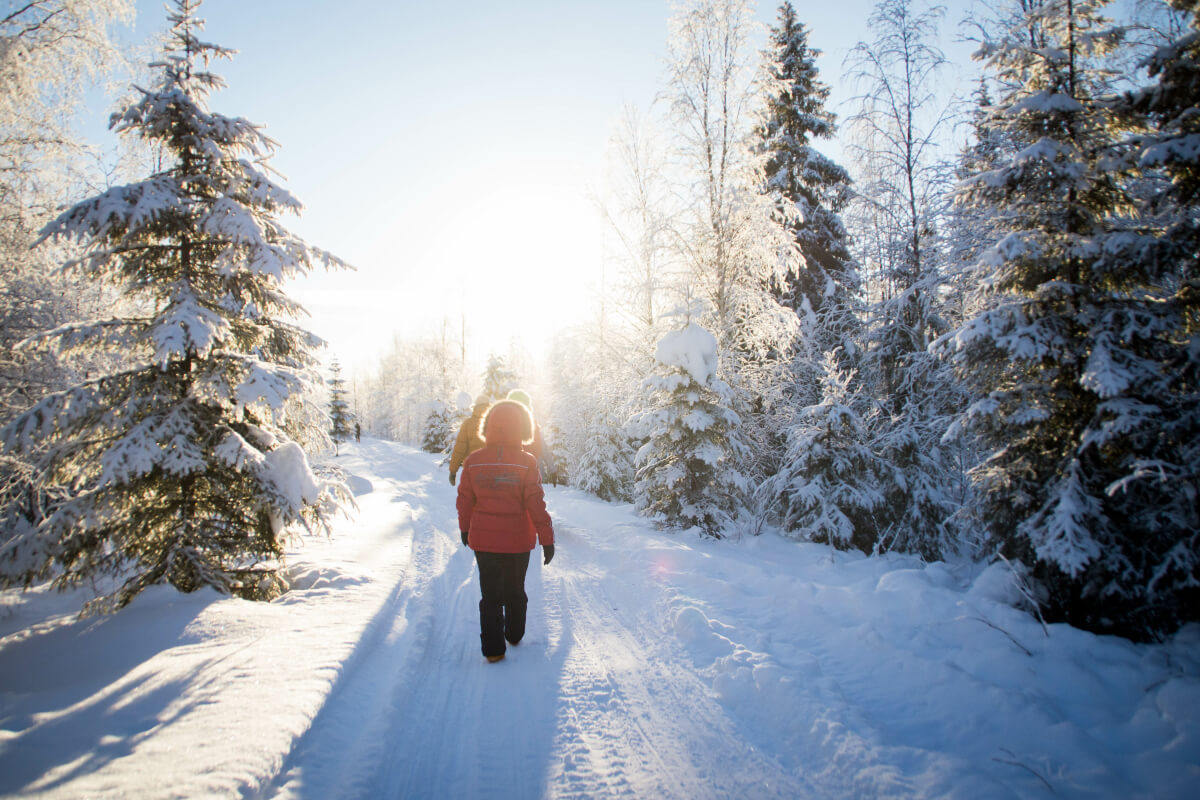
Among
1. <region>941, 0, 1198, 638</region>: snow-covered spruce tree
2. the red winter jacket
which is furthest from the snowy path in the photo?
<region>941, 0, 1198, 638</region>: snow-covered spruce tree

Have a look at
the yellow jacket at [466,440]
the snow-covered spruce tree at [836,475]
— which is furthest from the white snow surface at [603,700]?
the yellow jacket at [466,440]

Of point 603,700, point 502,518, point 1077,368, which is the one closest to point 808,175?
point 1077,368

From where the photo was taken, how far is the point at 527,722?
10.4ft

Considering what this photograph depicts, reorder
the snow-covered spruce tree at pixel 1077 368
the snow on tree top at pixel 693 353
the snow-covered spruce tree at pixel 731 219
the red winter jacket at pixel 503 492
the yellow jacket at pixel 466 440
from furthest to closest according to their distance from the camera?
the snow-covered spruce tree at pixel 731 219, the snow on tree top at pixel 693 353, the yellow jacket at pixel 466 440, the red winter jacket at pixel 503 492, the snow-covered spruce tree at pixel 1077 368

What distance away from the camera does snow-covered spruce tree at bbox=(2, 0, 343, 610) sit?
4.30m

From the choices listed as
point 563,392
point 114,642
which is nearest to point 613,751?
point 114,642

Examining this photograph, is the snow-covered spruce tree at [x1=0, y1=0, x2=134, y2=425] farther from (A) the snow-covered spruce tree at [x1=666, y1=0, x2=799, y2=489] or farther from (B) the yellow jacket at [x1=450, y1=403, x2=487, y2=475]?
(A) the snow-covered spruce tree at [x1=666, y1=0, x2=799, y2=489]

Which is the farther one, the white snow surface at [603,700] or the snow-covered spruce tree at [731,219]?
the snow-covered spruce tree at [731,219]

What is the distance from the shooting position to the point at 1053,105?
13.5 feet

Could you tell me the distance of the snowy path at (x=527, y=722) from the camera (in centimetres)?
259

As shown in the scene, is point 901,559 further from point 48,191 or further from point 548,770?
point 48,191

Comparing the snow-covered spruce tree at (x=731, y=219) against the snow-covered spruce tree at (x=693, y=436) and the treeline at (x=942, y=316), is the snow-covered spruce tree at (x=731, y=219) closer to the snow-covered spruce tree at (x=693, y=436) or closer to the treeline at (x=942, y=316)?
the treeline at (x=942, y=316)

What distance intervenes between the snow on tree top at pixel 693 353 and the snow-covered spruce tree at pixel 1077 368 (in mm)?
4070

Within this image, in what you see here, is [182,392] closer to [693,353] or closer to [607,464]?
[693,353]
